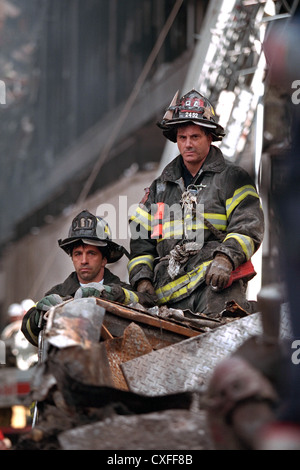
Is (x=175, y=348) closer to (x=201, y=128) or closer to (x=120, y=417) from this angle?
(x=120, y=417)

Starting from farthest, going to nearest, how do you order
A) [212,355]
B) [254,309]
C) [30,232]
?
[30,232] → [254,309] → [212,355]

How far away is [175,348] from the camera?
518cm

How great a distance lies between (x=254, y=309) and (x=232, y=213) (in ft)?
2.04

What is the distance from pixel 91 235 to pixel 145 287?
0.62m

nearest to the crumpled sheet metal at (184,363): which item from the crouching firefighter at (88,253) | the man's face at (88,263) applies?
the crouching firefighter at (88,253)

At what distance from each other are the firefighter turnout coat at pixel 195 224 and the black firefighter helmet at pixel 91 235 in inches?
11.4

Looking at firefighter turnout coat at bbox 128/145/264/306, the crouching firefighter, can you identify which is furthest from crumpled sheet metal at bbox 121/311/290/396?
the crouching firefighter

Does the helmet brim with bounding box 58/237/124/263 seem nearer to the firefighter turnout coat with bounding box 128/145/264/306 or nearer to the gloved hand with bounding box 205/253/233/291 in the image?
the firefighter turnout coat with bounding box 128/145/264/306

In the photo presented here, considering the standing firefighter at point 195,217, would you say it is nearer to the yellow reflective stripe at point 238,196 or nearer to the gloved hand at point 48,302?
the yellow reflective stripe at point 238,196

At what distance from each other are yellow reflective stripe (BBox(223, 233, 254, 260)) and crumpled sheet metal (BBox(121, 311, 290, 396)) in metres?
1.56

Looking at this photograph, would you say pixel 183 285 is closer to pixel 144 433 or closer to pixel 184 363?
pixel 184 363

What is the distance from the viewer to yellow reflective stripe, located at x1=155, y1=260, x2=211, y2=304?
7035mm

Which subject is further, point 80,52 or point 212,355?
point 80,52

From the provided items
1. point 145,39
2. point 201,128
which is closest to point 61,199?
point 145,39
